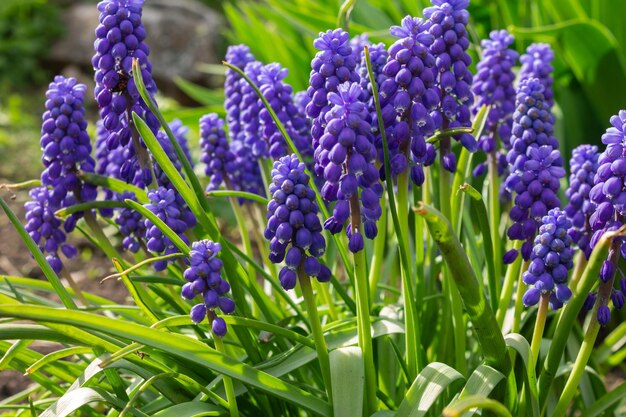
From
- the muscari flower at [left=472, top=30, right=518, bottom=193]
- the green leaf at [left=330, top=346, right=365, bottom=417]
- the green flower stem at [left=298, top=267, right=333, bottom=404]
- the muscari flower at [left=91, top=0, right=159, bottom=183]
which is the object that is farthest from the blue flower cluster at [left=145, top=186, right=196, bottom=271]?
the muscari flower at [left=472, top=30, right=518, bottom=193]

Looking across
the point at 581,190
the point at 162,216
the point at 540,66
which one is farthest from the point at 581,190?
the point at 162,216

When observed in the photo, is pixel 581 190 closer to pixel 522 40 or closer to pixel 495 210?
pixel 495 210

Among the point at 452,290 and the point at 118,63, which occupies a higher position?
the point at 118,63

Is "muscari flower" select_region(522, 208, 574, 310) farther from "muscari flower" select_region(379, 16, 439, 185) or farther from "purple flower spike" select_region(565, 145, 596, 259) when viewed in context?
"muscari flower" select_region(379, 16, 439, 185)

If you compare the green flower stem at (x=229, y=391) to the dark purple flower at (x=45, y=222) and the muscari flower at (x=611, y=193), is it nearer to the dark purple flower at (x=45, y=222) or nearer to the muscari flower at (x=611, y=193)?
the dark purple flower at (x=45, y=222)

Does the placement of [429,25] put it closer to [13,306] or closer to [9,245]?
[13,306]
